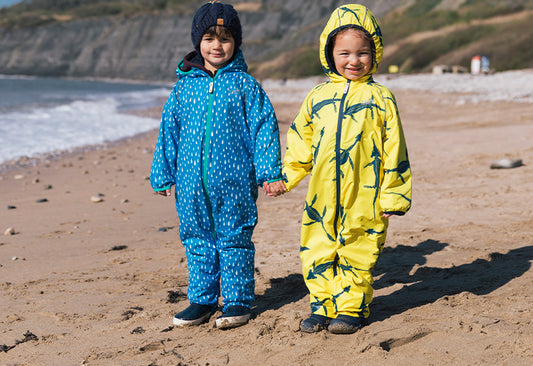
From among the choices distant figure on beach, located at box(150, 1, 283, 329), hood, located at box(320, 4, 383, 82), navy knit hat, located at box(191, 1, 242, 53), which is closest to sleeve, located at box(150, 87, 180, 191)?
distant figure on beach, located at box(150, 1, 283, 329)

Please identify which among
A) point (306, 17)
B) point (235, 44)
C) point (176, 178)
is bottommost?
point (176, 178)

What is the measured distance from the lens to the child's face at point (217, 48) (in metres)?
3.09

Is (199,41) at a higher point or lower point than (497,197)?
higher

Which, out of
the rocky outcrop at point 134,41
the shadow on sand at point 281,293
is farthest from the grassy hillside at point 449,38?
the shadow on sand at point 281,293

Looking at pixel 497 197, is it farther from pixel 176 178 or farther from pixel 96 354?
pixel 96 354

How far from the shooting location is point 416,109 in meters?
14.1

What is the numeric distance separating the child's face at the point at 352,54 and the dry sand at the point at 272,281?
1.27m

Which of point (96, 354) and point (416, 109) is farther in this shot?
point (416, 109)

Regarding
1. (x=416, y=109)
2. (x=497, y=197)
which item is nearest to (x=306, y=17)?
(x=416, y=109)

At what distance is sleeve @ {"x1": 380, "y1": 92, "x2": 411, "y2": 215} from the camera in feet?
9.13

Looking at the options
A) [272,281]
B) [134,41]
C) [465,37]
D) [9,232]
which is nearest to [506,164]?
[272,281]

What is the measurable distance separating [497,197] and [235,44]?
3382 mm

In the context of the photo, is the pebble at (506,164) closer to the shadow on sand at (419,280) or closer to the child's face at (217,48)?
the shadow on sand at (419,280)

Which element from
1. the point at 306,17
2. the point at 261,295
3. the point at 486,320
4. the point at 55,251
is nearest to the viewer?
the point at 486,320
